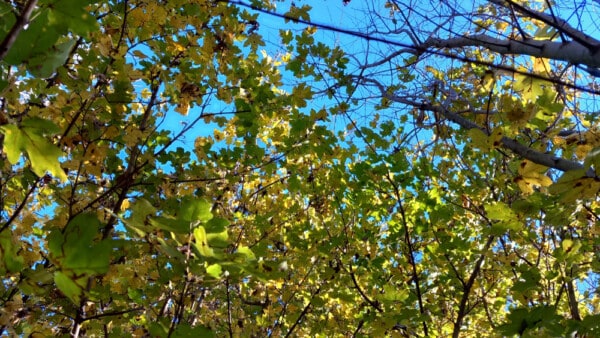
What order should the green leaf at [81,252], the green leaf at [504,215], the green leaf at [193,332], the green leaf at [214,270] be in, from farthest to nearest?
the green leaf at [504,215], the green leaf at [193,332], the green leaf at [214,270], the green leaf at [81,252]

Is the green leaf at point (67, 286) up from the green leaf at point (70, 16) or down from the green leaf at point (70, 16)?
down

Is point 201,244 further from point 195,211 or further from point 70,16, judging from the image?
point 70,16

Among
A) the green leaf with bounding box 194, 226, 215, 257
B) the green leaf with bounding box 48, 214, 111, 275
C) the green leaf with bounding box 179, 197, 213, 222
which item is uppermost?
the green leaf with bounding box 179, 197, 213, 222

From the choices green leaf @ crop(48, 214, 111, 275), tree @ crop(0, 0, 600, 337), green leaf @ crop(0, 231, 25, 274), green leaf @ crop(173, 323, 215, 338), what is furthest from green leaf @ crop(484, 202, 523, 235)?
green leaf @ crop(0, 231, 25, 274)

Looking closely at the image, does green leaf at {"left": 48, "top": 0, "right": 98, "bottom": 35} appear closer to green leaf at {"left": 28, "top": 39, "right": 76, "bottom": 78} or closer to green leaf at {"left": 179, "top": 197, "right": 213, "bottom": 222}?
green leaf at {"left": 28, "top": 39, "right": 76, "bottom": 78}

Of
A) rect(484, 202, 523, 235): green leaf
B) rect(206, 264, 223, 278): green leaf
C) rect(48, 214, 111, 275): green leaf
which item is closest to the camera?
rect(48, 214, 111, 275): green leaf

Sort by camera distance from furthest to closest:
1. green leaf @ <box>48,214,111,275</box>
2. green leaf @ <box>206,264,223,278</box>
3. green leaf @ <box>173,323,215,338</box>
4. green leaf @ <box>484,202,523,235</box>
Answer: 1. green leaf @ <box>484,202,523,235</box>
2. green leaf @ <box>173,323,215,338</box>
3. green leaf @ <box>206,264,223,278</box>
4. green leaf @ <box>48,214,111,275</box>

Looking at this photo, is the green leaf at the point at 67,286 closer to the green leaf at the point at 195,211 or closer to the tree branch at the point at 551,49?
the green leaf at the point at 195,211

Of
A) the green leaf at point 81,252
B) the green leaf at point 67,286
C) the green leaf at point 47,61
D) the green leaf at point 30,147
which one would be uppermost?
the green leaf at point 47,61

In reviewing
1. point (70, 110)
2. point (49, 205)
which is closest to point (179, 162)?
point (70, 110)

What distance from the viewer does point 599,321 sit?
154 cm

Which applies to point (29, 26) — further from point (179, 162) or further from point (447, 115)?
point (447, 115)

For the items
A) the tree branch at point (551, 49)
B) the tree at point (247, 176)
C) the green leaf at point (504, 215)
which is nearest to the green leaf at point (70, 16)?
the tree at point (247, 176)

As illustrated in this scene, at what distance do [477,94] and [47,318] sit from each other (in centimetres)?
345
